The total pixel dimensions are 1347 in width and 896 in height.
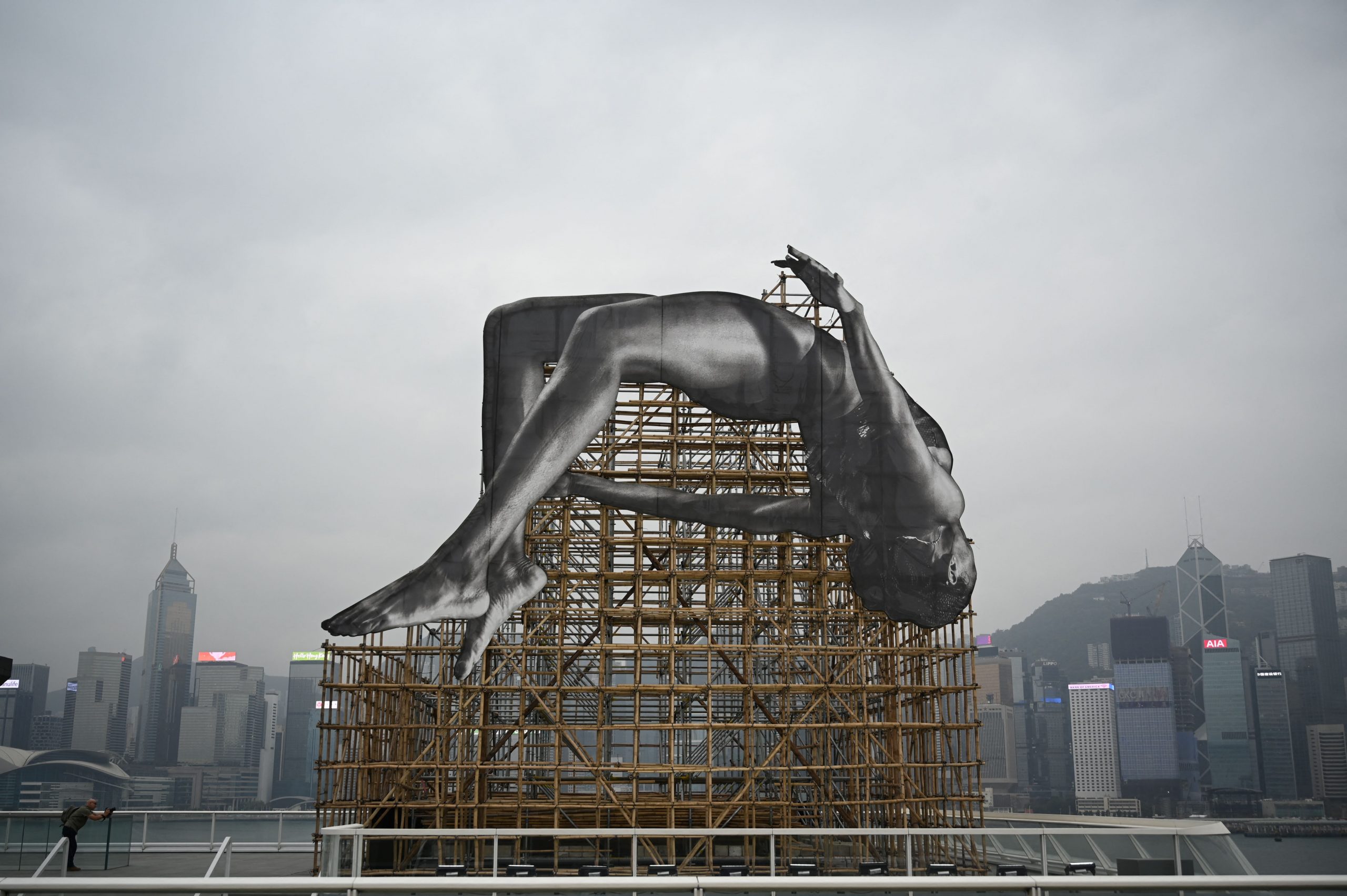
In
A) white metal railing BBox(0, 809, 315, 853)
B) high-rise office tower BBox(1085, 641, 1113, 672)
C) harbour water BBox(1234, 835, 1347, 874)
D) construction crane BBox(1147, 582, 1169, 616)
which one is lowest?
harbour water BBox(1234, 835, 1347, 874)

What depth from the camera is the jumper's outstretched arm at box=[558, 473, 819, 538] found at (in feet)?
50.8

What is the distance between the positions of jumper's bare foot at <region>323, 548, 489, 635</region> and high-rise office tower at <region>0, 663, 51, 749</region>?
10328mm

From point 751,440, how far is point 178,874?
9.08 metres

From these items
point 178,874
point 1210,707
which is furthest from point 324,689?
point 1210,707

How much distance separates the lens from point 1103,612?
63500 mm

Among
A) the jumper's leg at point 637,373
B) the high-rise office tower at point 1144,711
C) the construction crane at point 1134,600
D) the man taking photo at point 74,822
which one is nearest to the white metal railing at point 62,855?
the man taking photo at point 74,822

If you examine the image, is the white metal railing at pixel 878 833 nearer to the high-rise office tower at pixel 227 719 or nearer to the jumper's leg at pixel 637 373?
the jumper's leg at pixel 637 373

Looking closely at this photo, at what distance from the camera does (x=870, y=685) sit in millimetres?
16031

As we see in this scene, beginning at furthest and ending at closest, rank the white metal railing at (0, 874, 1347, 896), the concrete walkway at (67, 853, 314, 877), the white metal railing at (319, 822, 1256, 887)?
the concrete walkway at (67, 853, 314, 877) < the white metal railing at (319, 822, 1256, 887) < the white metal railing at (0, 874, 1347, 896)

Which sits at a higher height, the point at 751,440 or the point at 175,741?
the point at 751,440

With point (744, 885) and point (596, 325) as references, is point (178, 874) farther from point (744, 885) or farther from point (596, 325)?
point (744, 885)

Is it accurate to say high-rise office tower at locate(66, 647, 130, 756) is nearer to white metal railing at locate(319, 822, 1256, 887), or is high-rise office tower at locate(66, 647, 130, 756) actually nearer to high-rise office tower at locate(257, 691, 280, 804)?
high-rise office tower at locate(257, 691, 280, 804)

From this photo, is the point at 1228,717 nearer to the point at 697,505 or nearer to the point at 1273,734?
the point at 1273,734

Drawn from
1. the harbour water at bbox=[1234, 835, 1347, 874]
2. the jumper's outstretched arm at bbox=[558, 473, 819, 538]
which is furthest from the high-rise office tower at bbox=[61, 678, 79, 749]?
the harbour water at bbox=[1234, 835, 1347, 874]
